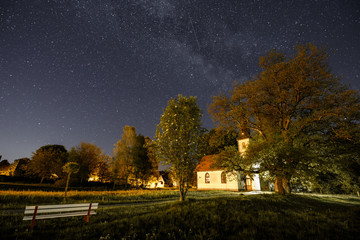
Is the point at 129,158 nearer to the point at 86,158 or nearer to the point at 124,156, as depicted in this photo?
the point at 124,156

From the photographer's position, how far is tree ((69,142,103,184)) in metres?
39.0

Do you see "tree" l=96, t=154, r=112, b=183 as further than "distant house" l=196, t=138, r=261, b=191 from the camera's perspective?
Yes

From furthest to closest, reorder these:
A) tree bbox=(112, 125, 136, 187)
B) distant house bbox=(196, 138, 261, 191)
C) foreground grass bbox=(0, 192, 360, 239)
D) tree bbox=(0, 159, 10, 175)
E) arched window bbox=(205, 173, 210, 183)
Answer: tree bbox=(0, 159, 10, 175) < arched window bbox=(205, 173, 210, 183) < tree bbox=(112, 125, 136, 187) < distant house bbox=(196, 138, 261, 191) < foreground grass bbox=(0, 192, 360, 239)

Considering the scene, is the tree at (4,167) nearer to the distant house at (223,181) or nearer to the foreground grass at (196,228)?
the distant house at (223,181)

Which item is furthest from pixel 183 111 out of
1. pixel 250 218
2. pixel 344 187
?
pixel 344 187

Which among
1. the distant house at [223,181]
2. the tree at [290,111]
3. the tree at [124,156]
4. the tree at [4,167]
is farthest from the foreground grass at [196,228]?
the tree at [4,167]

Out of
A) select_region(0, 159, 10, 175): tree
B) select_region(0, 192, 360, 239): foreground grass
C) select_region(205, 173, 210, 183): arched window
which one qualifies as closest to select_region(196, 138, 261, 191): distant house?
select_region(205, 173, 210, 183): arched window

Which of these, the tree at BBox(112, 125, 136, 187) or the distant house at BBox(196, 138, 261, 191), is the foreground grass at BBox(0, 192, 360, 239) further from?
the tree at BBox(112, 125, 136, 187)

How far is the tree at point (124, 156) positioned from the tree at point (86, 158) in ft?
31.2

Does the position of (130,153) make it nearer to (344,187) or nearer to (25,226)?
(25,226)

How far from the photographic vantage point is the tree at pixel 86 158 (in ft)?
128

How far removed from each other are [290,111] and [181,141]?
1012cm

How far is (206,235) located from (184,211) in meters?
2.99

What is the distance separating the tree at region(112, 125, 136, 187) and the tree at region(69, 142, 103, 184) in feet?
31.2
